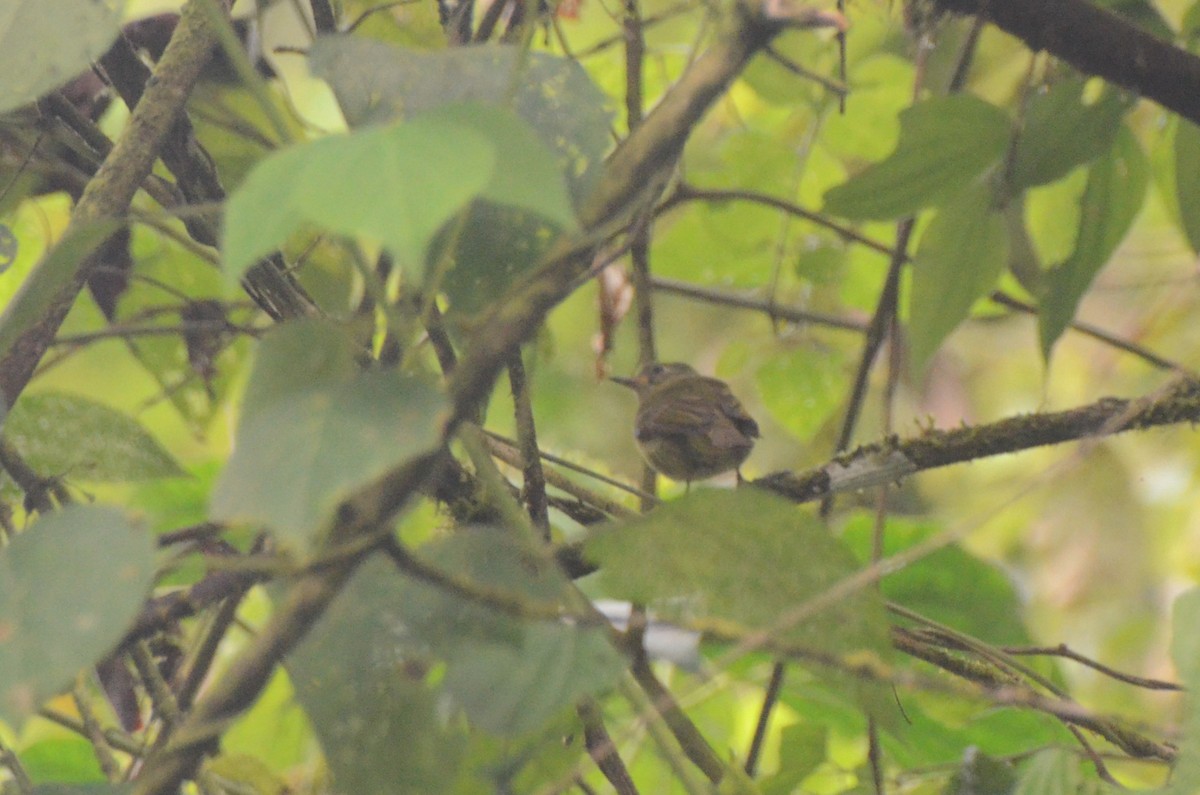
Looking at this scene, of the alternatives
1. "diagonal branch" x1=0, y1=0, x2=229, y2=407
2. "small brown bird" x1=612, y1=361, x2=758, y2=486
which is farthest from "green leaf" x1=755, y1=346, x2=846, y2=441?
"diagonal branch" x1=0, y1=0, x2=229, y2=407

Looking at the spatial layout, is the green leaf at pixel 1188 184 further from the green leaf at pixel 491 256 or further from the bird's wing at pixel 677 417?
the green leaf at pixel 491 256

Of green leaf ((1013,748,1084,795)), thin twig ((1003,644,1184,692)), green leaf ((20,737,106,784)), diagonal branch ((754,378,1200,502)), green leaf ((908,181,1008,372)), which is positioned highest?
green leaf ((908,181,1008,372))

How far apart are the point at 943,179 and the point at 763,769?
3.13ft

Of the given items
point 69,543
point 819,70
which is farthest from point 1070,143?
point 69,543

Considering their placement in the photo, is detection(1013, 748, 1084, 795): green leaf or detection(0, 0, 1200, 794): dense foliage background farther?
detection(1013, 748, 1084, 795): green leaf

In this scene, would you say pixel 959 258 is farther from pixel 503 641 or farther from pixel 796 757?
pixel 503 641

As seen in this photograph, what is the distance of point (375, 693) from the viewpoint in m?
0.55

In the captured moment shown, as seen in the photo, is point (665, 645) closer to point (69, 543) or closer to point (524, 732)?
point (524, 732)

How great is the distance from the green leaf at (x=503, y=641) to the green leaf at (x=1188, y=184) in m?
0.86

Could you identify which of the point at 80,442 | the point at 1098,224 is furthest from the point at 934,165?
the point at 80,442

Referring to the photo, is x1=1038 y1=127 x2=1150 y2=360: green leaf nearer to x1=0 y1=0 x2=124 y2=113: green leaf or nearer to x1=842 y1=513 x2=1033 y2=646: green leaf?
x1=842 y1=513 x2=1033 y2=646: green leaf

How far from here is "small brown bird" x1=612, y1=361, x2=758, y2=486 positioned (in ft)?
5.26

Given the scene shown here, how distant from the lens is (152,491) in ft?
4.59

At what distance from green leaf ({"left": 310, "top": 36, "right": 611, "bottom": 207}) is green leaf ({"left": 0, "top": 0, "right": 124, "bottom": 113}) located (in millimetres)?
131
